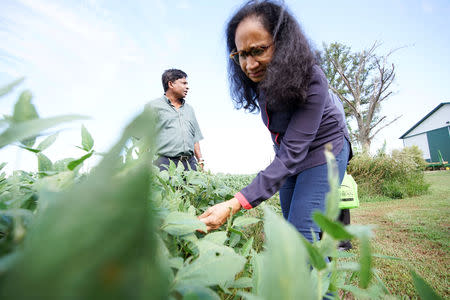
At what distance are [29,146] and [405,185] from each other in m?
8.60

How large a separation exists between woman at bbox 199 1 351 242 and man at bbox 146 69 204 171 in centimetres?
179

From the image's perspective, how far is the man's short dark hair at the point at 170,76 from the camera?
356 centimetres

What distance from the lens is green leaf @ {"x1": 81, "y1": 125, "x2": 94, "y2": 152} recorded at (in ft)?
1.62

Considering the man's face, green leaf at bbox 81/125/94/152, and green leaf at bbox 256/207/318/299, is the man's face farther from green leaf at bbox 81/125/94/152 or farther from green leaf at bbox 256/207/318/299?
green leaf at bbox 256/207/318/299

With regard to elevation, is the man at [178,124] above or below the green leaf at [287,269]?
above

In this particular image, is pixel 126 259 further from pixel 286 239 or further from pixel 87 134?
pixel 87 134

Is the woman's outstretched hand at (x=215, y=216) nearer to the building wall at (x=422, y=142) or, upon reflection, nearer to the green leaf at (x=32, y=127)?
the green leaf at (x=32, y=127)

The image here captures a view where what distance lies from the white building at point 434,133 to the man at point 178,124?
2414cm

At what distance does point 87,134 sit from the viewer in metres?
0.50

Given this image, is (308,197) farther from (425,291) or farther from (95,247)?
(95,247)

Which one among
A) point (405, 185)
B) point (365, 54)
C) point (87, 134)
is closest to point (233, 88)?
point (87, 134)

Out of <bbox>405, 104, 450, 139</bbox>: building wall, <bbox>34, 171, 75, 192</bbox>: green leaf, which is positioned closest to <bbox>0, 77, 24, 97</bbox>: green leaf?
<bbox>34, 171, 75, 192</bbox>: green leaf

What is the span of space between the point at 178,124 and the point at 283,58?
7.53ft

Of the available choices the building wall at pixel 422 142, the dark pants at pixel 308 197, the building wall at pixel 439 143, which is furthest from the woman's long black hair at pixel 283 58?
the building wall at pixel 422 142
